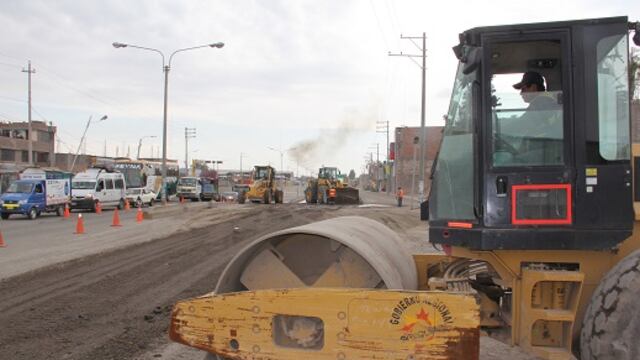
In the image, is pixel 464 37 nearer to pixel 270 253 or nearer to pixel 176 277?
pixel 270 253

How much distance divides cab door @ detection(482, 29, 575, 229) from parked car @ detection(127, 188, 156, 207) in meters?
41.2

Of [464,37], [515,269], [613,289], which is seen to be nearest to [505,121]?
[464,37]

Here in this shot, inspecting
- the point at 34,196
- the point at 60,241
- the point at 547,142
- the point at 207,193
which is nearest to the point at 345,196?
the point at 207,193

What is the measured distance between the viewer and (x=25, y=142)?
284 feet

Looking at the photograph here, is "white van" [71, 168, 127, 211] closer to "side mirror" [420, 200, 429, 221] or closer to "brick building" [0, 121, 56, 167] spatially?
"side mirror" [420, 200, 429, 221]

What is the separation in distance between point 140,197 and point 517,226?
4354cm

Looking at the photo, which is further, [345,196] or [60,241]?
[345,196]

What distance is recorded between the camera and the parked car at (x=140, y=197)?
143 ft

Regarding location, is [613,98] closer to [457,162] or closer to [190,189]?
[457,162]

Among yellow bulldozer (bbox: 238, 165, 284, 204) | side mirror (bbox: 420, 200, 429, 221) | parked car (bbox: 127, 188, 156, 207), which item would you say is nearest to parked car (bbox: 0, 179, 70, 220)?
parked car (bbox: 127, 188, 156, 207)

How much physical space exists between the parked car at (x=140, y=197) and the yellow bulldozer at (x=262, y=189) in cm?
711

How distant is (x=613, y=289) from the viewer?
3.45 metres

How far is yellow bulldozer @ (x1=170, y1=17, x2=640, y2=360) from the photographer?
362 cm

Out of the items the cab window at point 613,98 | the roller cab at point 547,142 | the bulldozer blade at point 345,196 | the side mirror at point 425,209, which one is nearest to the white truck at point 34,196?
the bulldozer blade at point 345,196
